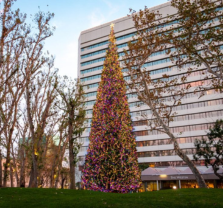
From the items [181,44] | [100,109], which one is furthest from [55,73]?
[181,44]

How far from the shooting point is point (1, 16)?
42.3ft

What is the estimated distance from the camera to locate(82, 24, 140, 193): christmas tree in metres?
14.7

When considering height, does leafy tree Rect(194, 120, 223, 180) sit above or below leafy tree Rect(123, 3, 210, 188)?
below

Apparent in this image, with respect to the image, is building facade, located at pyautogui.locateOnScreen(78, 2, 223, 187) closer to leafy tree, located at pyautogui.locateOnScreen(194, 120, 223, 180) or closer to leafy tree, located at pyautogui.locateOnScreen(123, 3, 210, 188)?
leafy tree, located at pyautogui.locateOnScreen(194, 120, 223, 180)

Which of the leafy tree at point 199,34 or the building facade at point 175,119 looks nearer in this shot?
the leafy tree at point 199,34

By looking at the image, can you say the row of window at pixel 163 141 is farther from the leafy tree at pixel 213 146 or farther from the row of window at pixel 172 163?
the leafy tree at pixel 213 146

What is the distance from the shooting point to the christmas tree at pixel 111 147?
48.1ft

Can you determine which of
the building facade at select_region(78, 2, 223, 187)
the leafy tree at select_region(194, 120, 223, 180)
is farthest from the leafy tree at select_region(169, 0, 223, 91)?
the building facade at select_region(78, 2, 223, 187)

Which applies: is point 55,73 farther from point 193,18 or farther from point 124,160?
point 193,18

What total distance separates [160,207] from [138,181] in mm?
→ 7729

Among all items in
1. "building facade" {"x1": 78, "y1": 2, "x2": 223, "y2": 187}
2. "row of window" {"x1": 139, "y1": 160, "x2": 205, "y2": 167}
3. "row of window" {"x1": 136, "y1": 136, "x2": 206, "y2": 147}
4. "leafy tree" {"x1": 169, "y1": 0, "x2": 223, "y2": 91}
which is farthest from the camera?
"row of window" {"x1": 136, "y1": 136, "x2": 206, "y2": 147}

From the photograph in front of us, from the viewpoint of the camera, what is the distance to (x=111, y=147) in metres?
15.2

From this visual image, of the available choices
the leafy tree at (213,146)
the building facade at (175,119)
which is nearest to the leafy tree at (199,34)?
the leafy tree at (213,146)

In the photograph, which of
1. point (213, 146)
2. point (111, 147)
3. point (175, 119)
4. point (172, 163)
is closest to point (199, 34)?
point (111, 147)
